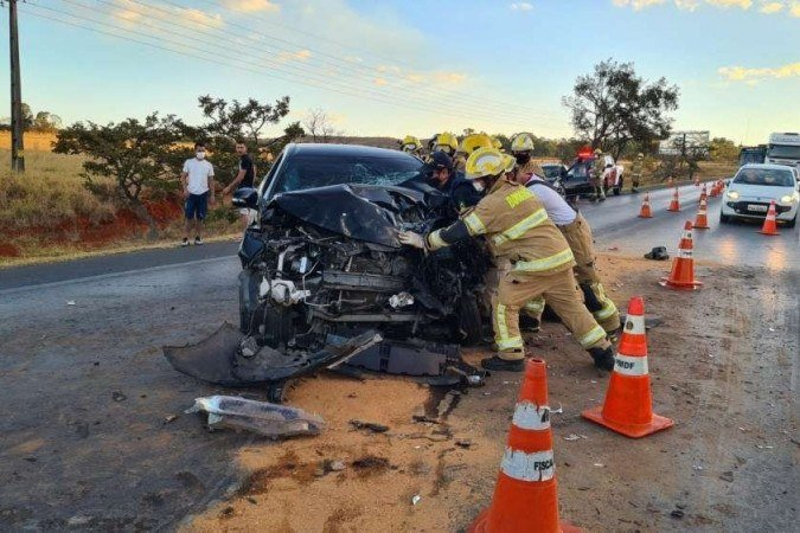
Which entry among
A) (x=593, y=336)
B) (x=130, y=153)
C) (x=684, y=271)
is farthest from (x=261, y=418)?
(x=130, y=153)

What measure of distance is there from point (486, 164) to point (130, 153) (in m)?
19.2

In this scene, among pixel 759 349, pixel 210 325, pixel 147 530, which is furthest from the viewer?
pixel 210 325

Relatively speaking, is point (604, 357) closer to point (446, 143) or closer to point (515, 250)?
point (515, 250)

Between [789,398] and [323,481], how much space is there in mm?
3372

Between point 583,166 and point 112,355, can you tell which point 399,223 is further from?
point 583,166

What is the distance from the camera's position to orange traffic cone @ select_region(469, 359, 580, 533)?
9.05ft

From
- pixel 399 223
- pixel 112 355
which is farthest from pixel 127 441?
pixel 399 223

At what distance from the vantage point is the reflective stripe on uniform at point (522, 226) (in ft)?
15.8

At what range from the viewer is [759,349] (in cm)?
588

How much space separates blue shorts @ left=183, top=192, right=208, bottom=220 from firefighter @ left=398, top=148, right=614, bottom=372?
7.90 metres

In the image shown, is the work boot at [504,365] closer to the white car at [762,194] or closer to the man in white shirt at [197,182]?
the man in white shirt at [197,182]

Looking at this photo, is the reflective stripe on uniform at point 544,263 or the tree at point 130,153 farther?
the tree at point 130,153

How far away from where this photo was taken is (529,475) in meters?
2.78

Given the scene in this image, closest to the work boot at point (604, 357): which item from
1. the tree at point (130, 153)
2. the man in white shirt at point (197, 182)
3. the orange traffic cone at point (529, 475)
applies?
the orange traffic cone at point (529, 475)
